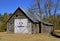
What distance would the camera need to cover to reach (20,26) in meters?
39.2

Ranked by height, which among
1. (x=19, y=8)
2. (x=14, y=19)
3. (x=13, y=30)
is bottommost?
(x=13, y=30)

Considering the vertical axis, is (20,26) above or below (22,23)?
below

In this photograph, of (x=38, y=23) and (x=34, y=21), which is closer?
(x=34, y=21)

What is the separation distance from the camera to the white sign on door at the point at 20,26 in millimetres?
38719

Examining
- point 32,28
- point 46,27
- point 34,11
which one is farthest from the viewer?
point 34,11

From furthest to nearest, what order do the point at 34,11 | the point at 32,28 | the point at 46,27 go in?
the point at 34,11, the point at 46,27, the point at 32,28

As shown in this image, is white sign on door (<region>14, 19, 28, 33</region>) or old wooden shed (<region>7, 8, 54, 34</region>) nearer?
old wooden shed (<region>7, 8, 54, 34</region>)

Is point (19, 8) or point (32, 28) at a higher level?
point (19, 8)

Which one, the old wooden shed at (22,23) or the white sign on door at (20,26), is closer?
the old wooden shed at (22,23)

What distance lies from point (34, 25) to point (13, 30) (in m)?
5.41

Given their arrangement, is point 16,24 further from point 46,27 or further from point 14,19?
point 46,27

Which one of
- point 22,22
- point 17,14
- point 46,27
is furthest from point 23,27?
point 46,27

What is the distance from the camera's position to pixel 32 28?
38.4 metres

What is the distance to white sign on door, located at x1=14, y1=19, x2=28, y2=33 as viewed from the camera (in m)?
38.7
